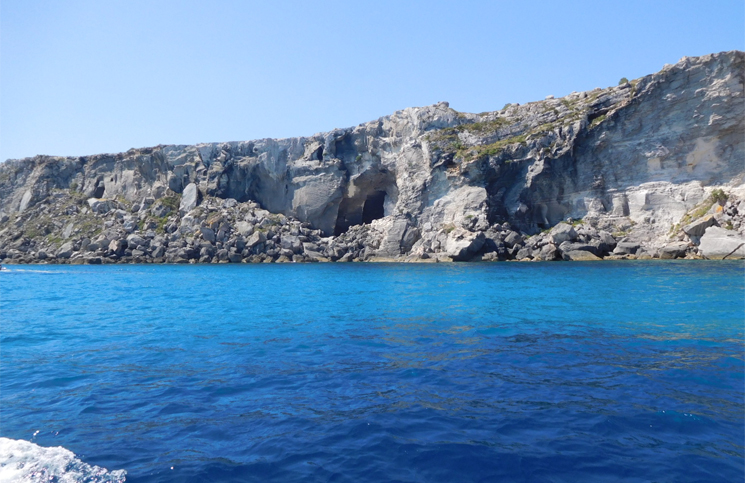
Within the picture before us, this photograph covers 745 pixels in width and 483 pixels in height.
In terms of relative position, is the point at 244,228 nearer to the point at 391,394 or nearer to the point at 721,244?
the point at 721,244

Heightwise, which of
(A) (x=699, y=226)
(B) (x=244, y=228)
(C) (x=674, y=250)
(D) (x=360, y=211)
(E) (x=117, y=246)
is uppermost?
(D) (x=360, y=211)

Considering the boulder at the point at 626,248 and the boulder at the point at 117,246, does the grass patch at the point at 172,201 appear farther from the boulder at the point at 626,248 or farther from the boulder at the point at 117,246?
the boulder at the point at 626,248

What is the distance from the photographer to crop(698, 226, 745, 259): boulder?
132 ft

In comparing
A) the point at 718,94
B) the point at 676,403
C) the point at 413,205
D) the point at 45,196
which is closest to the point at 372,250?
the point at 413,205

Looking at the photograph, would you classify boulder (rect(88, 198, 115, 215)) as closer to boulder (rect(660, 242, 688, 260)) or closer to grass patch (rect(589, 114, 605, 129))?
grass patch (rect(589, 114, 605, 129))

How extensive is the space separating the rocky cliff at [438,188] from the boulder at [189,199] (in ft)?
1.18

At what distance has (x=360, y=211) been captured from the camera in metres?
79.4

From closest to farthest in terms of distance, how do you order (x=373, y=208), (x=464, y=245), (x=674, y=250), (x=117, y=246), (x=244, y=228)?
(x=674, y=250) < (x=464, y=245) < (x=244, y=228) < (x=117, y=246) < (x=373, y=208)

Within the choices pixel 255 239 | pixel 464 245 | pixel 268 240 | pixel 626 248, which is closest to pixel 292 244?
pixel 268 240

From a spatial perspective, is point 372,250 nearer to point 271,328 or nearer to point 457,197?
point 457,197

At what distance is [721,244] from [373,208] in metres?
51.1

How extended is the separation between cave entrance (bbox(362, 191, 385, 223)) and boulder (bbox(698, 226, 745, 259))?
4759cm

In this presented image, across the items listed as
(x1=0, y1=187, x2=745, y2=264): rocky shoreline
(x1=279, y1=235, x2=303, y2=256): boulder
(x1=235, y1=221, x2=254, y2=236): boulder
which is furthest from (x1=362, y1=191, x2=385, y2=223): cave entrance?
(x1=235, y1=221, x2=254, y2=236): boulder

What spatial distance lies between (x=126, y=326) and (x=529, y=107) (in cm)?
6346
